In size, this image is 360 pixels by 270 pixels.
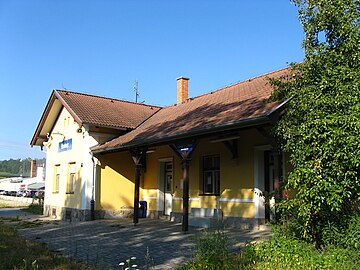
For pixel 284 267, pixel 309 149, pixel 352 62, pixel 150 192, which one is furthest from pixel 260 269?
pixel 150 192

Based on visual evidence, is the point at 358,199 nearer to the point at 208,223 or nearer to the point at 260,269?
the point at 260,269

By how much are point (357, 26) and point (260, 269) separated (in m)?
4.19

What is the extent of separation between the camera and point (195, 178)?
14266 mm

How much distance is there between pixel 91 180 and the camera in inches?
643

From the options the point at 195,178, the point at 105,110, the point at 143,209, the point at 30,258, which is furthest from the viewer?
the point at 105,110

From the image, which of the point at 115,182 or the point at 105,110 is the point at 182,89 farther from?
the point at 115,182

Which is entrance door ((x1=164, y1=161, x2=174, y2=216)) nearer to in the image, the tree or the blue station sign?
the blue station sign

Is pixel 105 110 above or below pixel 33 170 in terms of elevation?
above

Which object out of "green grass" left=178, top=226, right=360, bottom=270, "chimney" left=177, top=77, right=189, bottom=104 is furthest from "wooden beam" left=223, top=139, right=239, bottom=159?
"chimney" left=177, top=77, right=189, bottom=104

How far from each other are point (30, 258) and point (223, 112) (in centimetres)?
676

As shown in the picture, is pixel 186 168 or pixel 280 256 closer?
pixel 280 256

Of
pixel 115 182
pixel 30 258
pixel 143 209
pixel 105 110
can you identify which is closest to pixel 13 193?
pixel 105 110

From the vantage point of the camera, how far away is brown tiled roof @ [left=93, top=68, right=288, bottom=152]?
9.56 m

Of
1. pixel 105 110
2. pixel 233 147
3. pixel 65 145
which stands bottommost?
pixel 233 147
